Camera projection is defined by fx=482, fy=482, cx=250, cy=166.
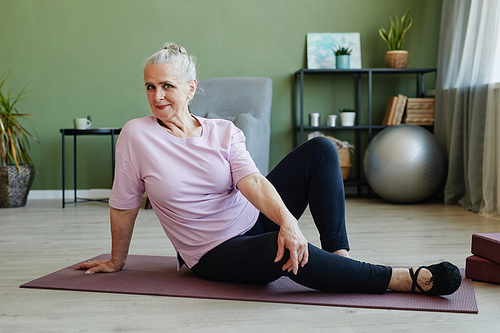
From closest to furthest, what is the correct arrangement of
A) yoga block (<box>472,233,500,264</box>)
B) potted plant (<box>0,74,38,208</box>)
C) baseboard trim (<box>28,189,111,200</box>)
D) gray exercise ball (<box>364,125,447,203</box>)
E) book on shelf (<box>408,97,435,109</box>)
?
yoga block (<box>472,233,500,264</box>) < gray exercise ball (<box>364,125,447,203</box>) < potted plant (<box>0,74,38,208</box>) < book on shelf (<box>408,97,435,109</box>) < baseboard trim (<box>28,189,111,200</box>)

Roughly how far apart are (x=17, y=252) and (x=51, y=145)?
2.17 meters

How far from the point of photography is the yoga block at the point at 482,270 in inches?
60.1

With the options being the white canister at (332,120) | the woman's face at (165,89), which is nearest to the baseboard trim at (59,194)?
the white canister at (332,120)

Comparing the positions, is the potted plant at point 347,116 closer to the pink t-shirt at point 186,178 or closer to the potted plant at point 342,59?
the potted plant at point 342,59

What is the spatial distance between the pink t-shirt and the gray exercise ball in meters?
2.14

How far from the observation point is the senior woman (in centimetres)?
131

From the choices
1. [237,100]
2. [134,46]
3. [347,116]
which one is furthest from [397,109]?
[134,46]

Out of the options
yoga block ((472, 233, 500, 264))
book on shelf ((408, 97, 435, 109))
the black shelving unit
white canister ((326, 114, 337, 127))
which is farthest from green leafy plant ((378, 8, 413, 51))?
yoga block ((472, 233, 500, 264))

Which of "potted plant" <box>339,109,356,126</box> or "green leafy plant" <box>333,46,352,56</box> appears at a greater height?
"green leafy plant" <box>333,46,352,56</box>

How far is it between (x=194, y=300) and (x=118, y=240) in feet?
1.08

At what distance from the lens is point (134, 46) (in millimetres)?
4043

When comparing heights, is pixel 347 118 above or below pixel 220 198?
above

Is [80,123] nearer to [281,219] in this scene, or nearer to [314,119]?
[314,119]

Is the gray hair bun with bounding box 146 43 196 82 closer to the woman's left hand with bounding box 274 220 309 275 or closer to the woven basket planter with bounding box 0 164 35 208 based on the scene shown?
the woman's left hand with bounding box 274 220 309 275
